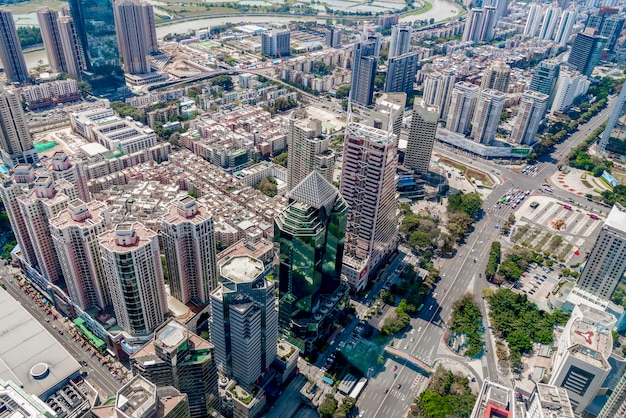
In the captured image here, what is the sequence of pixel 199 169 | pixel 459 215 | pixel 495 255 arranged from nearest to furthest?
→ pixel 495 255
pixel 459 215
pixel 199 169

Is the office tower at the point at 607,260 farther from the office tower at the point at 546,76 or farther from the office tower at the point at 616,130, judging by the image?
the office tower at the point at 546,76

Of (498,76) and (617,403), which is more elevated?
(498,76)

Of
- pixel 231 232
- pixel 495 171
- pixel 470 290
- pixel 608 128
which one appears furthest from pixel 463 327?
pixel 608 128

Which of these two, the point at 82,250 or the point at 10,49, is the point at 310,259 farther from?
the point at 10,49

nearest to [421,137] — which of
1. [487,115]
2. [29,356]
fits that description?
[487,115]

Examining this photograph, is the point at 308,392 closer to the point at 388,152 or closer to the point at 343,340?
the point at 343,340

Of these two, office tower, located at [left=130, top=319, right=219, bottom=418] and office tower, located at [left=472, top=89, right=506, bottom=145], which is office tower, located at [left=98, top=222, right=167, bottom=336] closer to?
office tower, located at [left=130, top=319, right=219, bottom=418]

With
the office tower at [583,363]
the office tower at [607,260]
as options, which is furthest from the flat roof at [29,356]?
the office tower at [607,260]
